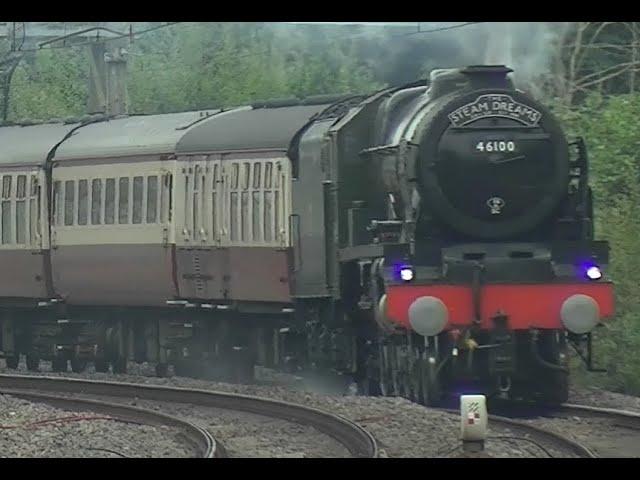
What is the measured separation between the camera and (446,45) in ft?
81.9

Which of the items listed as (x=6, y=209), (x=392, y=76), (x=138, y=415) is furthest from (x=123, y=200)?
(x=392, y=76)

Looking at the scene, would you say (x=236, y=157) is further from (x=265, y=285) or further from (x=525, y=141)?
(x=525, y=141)

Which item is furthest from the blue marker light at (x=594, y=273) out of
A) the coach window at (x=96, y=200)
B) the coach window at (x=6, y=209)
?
the coach window at (x=6, y=209)

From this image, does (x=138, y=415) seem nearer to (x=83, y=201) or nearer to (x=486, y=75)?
(x=486, y=75)

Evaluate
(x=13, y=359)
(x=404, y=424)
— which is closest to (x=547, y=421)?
(x=404, y=424)

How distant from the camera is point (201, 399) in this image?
1491 cm

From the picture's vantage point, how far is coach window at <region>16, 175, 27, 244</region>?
20219 millimetres

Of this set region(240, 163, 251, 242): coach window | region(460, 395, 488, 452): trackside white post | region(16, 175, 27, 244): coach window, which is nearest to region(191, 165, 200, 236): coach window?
region(240, 163, 251, 242): coach window

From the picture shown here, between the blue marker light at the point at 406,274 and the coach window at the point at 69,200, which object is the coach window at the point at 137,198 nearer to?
the coach window at the point at 69,200

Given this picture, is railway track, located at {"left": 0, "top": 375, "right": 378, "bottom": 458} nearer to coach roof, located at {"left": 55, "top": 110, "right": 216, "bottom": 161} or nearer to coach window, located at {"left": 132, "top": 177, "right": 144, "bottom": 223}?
coach window, located at {"left": 132, "top": 177, "right": 144, "bottom": 223}

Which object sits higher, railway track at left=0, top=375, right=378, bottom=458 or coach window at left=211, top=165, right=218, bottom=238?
coach window at left=211, top=165, right=218, bottom=238

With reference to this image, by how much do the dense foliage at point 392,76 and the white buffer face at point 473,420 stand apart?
19.1ft

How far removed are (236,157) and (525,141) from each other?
4.13m

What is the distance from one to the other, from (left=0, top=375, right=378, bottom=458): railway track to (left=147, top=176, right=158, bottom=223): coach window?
2145 millimetres
